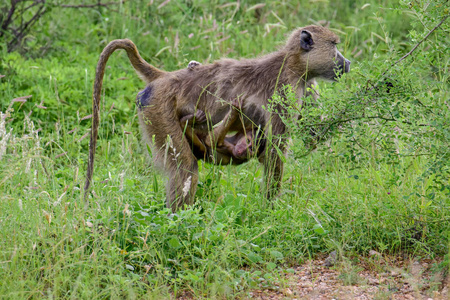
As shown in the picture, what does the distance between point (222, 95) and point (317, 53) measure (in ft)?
2.65

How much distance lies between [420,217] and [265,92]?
4.78 ft

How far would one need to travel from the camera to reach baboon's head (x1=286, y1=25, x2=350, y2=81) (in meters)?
4.29

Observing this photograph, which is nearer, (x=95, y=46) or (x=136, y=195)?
(x=136, y=195)

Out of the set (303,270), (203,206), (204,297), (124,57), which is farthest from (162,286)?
(124,57)

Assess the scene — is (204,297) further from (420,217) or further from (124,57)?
(124,57)

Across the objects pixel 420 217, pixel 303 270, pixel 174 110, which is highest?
pixel 174 110

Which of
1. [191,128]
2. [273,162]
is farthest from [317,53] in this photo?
[191,128]

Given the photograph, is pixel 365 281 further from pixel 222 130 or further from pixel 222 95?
pixel 222 95

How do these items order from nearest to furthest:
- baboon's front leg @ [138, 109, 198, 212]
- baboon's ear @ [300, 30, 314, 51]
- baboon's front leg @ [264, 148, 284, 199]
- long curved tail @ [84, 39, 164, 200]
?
1. long curved tail @ [84, 39, 164, 200]
2. baboon's front leg @ [138, 109, 198, 212]
3. baboon's front leg @ [264, 148, 284, 199]
4. baboon's ear @ [300, 30, 314, 51]

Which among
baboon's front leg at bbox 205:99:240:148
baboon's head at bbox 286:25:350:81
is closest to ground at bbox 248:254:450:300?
baboon's front leg at bbox 205:99:240:148

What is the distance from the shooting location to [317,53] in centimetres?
429

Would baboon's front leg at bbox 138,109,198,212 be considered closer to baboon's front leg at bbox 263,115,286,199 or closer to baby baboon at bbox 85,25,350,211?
baby baboon at bbox 85,25,350,211

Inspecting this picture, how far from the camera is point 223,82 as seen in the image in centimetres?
420

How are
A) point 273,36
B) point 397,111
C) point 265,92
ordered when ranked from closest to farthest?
point 397,111
point 265,92
point 273,36
